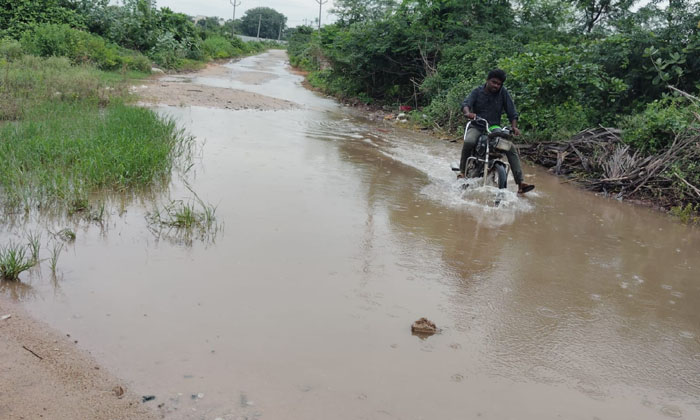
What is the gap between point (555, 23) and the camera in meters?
16.9

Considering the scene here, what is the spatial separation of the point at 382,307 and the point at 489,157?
4.27 metres

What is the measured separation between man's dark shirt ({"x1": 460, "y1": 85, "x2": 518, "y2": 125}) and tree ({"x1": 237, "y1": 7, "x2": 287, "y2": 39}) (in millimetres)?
103141

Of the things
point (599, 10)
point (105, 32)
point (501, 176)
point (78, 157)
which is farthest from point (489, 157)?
point (105, 32)

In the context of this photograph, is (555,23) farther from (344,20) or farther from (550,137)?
(344,20)

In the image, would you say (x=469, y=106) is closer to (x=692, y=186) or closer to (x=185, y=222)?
(x=692, y=186)

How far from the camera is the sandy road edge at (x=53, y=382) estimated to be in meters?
2.52

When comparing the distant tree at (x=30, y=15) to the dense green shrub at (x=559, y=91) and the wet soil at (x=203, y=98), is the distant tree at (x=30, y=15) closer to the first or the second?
the wet soil at (x=203, y=98)

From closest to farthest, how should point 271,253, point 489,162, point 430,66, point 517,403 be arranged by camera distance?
point 517,403 → point 271,253 → point 489,162 → point 430,66

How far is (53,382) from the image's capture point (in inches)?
107

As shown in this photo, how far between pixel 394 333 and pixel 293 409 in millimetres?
1035

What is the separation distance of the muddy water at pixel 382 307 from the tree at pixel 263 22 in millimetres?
104688

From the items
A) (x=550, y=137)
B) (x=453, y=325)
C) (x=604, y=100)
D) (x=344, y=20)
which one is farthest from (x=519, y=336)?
(x=344, y=20)

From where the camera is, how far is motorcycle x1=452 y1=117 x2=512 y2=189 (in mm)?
7156

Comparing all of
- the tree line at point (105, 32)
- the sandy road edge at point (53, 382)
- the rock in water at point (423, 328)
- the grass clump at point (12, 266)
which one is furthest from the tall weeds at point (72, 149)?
the tree line at point (105, 32)
